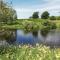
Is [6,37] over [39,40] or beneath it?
beneath

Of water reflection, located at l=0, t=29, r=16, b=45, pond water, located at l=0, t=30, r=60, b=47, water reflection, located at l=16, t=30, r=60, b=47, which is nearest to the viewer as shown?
pond water, located at l=0, t=30, r=60, b=47

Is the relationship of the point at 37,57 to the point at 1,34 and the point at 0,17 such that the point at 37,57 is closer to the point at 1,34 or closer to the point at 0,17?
the point at 0,17

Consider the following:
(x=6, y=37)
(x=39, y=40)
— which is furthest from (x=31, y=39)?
(x=6, y=37)

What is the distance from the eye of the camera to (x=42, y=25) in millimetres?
90438

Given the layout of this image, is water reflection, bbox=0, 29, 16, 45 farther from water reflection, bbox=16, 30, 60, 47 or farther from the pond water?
water reflection, bbox=16, 30, 60, 47

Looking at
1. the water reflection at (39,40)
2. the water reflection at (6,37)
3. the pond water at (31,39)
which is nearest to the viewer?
the pond water at (31,39)

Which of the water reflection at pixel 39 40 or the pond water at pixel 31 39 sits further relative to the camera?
the water reflection at pixel 39 40

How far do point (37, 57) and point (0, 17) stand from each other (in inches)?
409

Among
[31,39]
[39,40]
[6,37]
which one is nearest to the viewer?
[39,40]

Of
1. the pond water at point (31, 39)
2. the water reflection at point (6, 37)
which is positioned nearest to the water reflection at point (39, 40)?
the pond water at point (31, 39)

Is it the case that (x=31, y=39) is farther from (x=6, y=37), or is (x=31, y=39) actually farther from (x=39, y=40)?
(x=6, y=37)

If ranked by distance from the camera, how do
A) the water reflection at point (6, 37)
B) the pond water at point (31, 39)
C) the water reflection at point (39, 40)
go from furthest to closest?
1. the water reflection at point (6, 37)
2. the water reflection at point (39, 40)
3. the pond water at point (31, 39)

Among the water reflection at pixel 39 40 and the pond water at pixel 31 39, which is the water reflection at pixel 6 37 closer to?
the pond water at pixel 31 39

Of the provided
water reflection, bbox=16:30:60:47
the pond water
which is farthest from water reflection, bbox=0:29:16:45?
water reflection, bbox=16:30:60:47
